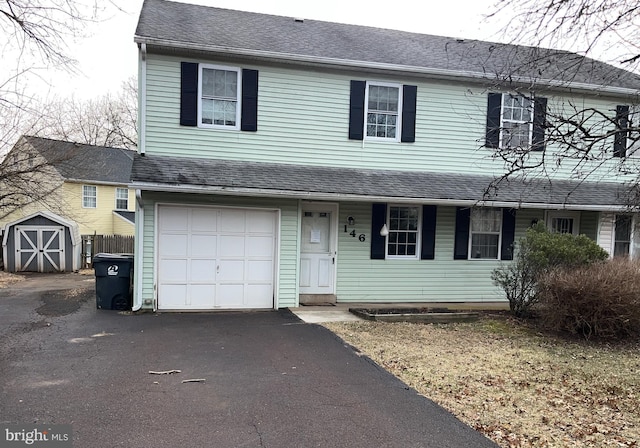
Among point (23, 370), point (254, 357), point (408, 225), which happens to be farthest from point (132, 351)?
point (408, 225)

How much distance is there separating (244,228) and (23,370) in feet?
16.3

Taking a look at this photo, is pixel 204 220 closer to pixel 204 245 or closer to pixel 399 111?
pixel 204 245

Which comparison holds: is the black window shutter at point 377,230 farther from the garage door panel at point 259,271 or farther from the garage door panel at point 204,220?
the garage door panel at point 204,220

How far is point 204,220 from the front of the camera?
948 cm

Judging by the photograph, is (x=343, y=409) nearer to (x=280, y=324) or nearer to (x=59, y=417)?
(x=59, y=417)

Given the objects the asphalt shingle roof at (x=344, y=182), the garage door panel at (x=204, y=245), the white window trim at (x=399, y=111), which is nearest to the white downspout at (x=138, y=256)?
the asphalt shingle roof at (x=344, y=182)

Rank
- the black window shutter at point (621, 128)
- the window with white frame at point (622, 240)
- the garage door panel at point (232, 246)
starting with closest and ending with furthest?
the black window shutter at point (621, 128), the garage door panel at point (232, 246), the window with white frame at point (622, 240)

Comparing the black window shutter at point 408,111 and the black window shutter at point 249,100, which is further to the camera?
the black window shutter at point 408,111

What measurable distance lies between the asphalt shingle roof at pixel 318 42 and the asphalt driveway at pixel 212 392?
19.9 feet

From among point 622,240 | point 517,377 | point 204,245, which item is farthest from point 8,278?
point 622,240

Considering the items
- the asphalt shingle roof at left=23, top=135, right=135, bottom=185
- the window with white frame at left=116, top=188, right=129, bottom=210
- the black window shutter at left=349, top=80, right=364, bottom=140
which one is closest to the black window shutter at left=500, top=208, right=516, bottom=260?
the black window shutter at left=349, top=80, right=364, bottom=140

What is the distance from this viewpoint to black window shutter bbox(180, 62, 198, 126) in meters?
9.51

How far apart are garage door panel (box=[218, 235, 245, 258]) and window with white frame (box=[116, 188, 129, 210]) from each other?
55.4ft

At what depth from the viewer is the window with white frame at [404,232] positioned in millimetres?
10906
